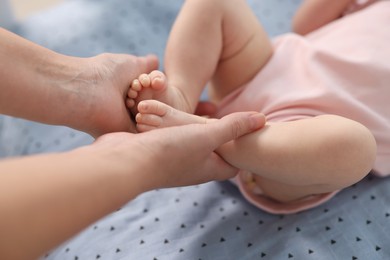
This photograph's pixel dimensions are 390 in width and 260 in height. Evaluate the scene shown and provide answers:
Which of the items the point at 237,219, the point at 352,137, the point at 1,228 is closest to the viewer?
the point at 1,228

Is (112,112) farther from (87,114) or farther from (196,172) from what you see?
(196,172)

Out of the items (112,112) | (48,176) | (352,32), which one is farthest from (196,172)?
(352,32)

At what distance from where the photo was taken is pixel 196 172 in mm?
739

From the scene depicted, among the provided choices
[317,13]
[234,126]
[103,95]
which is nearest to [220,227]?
[234,126]

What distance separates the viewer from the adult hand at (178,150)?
2.01ft

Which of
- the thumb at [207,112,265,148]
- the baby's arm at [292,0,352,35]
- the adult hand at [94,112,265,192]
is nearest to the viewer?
the adult hand at [94,112,265,192]

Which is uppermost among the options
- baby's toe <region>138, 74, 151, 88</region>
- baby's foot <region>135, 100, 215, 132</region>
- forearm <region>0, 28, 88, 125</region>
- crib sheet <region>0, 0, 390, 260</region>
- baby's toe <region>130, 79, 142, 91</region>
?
forearm <region>0, 28, 88, 125</region>

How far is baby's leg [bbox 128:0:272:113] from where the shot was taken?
882mm

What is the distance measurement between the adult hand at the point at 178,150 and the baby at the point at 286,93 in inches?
1.3

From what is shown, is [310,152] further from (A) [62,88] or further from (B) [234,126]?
(A) [62,88]

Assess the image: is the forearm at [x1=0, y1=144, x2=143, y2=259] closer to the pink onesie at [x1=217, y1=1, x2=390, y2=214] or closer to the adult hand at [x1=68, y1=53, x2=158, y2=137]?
the adult hand at [x1=68, y1=53, x2=158, y2=137]

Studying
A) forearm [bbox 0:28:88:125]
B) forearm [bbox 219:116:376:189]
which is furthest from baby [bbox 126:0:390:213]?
forearm [bbox 0:28:88:125]

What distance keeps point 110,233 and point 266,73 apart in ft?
1.46

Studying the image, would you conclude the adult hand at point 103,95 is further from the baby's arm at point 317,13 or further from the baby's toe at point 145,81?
the baby's arm at point 317,13
